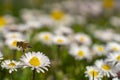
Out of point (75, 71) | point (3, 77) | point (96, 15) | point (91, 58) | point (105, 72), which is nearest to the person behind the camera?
point (105, 72)

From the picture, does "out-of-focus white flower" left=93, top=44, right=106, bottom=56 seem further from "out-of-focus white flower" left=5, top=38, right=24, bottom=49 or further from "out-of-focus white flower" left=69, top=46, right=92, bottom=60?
"out-of-focus white flower" left=5, top=38, right=24, bottom=49

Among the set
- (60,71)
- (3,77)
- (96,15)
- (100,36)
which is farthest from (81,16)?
(3,77)

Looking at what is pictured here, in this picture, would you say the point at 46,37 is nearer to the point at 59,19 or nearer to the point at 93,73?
the point at 93,73

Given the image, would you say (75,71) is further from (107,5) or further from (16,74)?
(107,5)

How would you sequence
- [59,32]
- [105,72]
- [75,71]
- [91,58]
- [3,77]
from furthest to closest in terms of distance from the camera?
[59,32] → [91,58] → [75,71] → [3,77] → [105,72]

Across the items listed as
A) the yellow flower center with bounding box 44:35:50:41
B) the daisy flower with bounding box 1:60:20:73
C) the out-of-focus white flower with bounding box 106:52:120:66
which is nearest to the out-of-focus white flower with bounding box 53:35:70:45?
the yellow flower center with bounding box 44:35:50:41

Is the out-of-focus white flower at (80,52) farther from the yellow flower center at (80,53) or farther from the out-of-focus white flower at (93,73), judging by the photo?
the out-of-focus white flower at (93,73)

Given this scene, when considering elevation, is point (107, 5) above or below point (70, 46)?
above

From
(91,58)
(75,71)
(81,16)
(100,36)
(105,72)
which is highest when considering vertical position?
(81,16)

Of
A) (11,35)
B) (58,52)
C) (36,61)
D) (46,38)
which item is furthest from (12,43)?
(36,61)
